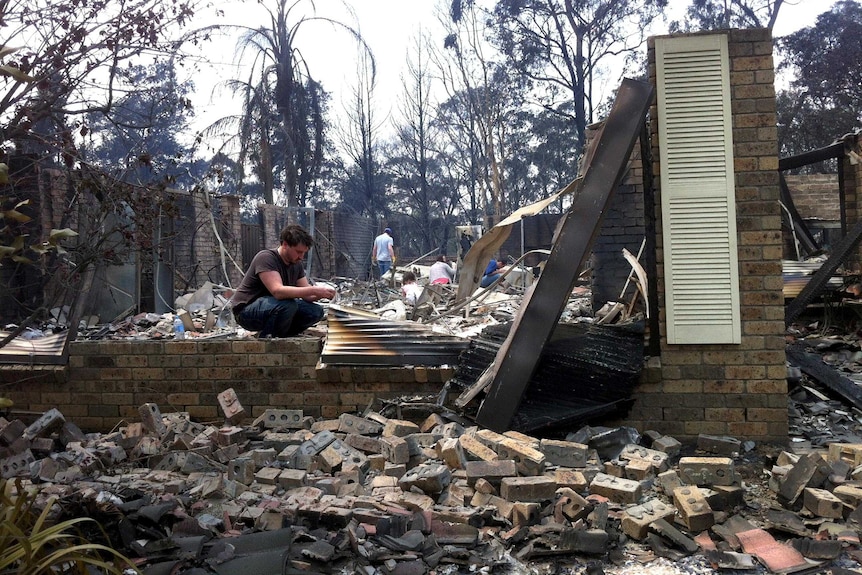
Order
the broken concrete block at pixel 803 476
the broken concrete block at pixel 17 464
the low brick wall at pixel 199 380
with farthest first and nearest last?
the low brick wall at pixel 199 380
the broken concrete block at pixel 17 464
the broken concrete block at pixel 803 476

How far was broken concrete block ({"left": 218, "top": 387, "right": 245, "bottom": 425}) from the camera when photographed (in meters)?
4.78

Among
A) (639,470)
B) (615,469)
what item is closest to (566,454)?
(615,469)

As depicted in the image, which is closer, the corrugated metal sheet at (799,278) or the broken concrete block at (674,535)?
the broken concrete block at (674,535)

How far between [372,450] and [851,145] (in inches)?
296

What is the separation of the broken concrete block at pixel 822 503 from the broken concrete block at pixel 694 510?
52 cm

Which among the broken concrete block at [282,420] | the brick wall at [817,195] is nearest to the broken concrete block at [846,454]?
the broken concrete block at [282,420]

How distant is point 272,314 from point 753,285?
3.38 meters

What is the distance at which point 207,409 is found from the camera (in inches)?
199

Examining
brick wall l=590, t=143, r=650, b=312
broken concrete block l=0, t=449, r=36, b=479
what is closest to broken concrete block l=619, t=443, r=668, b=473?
broken concrete block l=0, t=449, r=36, b=479

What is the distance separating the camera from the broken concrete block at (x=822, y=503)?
322 centimetres

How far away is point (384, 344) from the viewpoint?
478 cm

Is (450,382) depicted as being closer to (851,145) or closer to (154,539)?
(154,539)

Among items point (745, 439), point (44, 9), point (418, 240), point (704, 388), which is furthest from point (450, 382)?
point (418, 240)

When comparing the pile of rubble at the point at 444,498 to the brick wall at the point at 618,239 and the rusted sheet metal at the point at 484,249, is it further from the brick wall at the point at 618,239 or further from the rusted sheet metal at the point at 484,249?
the brick wall at the point at 618,239
